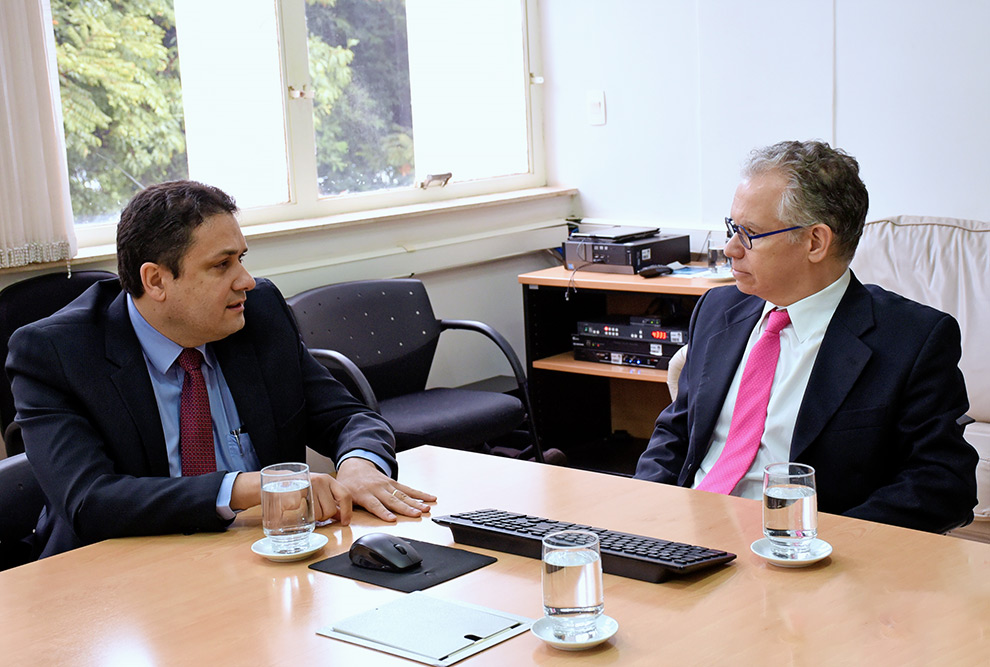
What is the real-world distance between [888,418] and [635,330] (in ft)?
7.57

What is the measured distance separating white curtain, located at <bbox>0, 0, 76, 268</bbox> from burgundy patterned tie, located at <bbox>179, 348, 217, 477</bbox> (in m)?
1.40

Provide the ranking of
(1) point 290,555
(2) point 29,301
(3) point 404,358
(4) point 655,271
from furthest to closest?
(4) point 655,271 → (3) point 404,358 → (2) point 29,301 → (1) point 290,555

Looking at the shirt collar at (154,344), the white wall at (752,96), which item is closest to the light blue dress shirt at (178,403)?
the shirt collar at (154,344)

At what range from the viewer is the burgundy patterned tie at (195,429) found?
6.91 ft

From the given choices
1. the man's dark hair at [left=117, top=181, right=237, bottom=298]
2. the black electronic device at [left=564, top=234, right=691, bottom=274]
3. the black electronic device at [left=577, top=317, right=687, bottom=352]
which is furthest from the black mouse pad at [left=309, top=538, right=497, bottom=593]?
the black electronic device at [left=564, top=234, right=691, bottom=274]

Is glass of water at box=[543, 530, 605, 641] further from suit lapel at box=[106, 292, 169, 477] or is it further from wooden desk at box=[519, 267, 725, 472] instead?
wooden desk at box=[519, 267, 725, 472]

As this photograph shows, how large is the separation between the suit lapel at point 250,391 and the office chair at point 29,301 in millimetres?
1198

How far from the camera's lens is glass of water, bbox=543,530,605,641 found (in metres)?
1.31

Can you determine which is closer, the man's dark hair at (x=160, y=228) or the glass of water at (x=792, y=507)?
the glass of water at (x=792, y=507)

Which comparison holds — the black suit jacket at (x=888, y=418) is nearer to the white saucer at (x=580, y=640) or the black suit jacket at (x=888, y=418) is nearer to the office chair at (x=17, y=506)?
the white saucer at (x=580, y=640)

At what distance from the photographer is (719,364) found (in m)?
2.28

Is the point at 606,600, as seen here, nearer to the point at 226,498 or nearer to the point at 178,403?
the point at 226,498

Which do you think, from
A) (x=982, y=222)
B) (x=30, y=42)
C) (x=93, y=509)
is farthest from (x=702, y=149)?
(x=93, y=509)

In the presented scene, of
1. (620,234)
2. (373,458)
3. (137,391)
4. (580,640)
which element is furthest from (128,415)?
(620,234)
